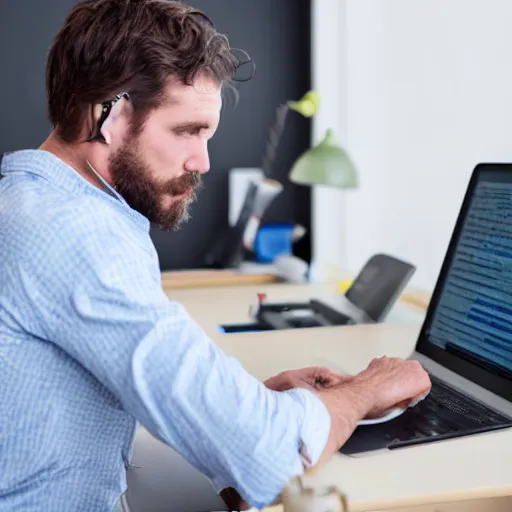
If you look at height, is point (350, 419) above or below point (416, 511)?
above

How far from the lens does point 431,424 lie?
1.03 m

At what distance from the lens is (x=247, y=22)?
3107 millimetres

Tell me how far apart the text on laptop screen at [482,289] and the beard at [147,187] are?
1.62 ft

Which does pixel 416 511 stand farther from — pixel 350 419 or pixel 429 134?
pixel 429 134

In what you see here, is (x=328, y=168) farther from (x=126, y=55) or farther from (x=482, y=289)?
(x=126, y=55)

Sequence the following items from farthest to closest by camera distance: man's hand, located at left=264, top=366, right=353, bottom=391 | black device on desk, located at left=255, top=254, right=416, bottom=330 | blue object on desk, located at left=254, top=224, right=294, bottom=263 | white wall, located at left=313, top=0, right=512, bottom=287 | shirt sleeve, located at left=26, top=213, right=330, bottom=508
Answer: blue object on desk, located at left=254, top=224, right=294, bottom=263 → white wall, located at left=313, top=0, right=512, bottom=287 → black device on desk, located at left=255, top=254, right=416, bottom=330 → man's hand, located at left=264, top=366, right=353, bottom=391 → shirt sleeve, located at left=26, top=213, right=330, bottom=508

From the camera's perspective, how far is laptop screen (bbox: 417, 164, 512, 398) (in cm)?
115

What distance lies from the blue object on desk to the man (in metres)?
1.83

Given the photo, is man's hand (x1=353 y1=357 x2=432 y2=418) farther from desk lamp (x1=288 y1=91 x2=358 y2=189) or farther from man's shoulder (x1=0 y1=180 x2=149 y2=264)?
desk lamp (x1=288 y1=91 x2=358 y2=189)

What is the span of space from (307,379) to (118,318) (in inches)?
18.4

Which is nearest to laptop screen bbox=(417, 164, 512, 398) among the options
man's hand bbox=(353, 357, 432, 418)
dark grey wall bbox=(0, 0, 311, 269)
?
man's hand bbox=(353, 357, 432, 418)

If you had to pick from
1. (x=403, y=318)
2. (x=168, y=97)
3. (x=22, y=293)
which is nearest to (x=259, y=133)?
(x=403, y=318)

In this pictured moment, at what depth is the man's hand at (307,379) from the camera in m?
1.17

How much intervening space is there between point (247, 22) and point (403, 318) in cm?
174
